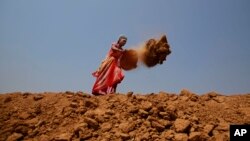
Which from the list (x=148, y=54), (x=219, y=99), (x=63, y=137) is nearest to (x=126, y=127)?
(x=63, y=137)

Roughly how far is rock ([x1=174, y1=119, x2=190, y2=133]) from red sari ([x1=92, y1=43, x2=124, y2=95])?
2974 millimetres

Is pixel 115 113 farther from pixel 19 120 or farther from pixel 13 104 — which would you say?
pixel 13 104

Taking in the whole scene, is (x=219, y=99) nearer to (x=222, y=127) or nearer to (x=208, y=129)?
(x=222, y=127)

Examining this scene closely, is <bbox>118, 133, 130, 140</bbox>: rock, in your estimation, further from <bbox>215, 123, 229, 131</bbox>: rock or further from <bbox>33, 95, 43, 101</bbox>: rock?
<bbox>33, 95, 43, 101</bbox>: rock

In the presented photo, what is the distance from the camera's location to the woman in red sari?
9461 mm

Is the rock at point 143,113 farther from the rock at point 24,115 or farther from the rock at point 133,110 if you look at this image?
the rock at point 24,115

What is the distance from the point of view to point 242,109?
8.01 metres

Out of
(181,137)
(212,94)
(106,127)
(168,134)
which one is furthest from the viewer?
(212,94)

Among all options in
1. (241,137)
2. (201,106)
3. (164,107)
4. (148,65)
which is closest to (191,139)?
(241,137)

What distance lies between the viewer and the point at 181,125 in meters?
6.60

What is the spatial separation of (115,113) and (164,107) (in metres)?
1.09

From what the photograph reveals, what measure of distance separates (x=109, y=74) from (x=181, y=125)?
3.49m

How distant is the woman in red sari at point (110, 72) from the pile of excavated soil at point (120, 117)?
1.23 meters

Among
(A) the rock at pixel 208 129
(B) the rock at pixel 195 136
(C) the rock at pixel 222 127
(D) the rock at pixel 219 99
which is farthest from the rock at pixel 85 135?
(D) the rock at pixel 219 99
